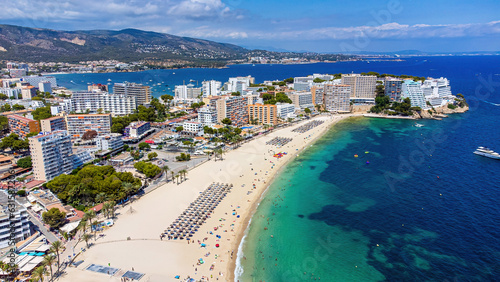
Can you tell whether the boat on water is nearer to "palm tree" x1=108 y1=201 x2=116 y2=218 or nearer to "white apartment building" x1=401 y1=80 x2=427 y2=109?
"white apartment building" x1=401 y1=80 x2=427 y2=109

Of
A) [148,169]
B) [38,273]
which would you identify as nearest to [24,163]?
[148,169]

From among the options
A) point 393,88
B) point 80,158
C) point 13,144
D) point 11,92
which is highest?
point 11,92

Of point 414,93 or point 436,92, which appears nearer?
point 414,93

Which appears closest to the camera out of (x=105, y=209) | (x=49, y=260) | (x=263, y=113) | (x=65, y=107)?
(x=49, y=260)

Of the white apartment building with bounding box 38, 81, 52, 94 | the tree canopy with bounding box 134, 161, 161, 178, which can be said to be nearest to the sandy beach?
the tree canopy with bounding box 134, 161, 161, 178

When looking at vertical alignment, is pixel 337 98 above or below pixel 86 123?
above

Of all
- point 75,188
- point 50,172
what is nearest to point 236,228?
point 75,188

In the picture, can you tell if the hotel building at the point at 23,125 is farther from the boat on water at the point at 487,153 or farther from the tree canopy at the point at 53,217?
the boat on water at the point at 487,153

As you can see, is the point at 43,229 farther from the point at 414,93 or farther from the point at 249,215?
the point at 414,93
